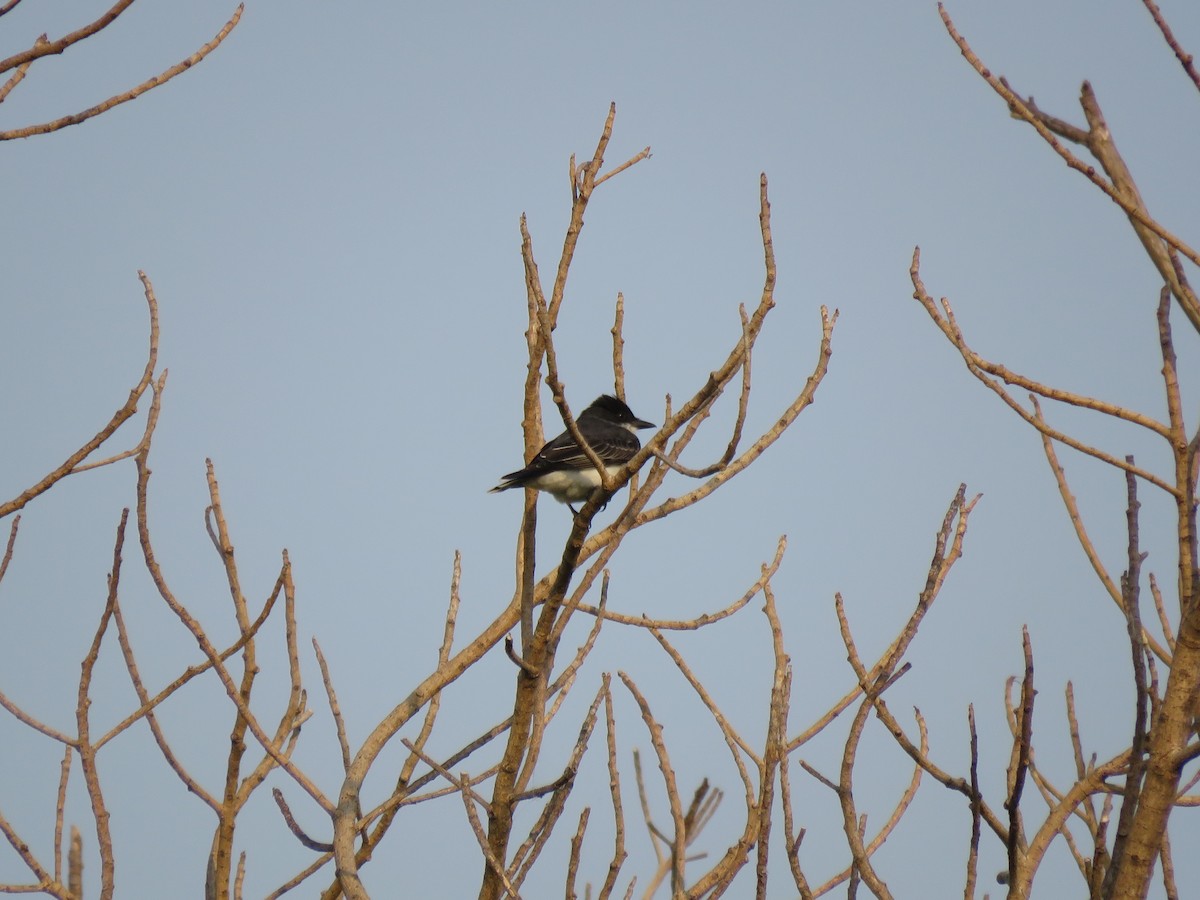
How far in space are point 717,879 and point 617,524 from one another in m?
1.18

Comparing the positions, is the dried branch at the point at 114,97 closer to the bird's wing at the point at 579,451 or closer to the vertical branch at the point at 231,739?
the vertical branch at the point at 231,739

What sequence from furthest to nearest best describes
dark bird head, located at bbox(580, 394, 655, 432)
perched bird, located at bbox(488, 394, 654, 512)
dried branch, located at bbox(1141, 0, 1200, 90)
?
dark bird head, located at bbox(580, 394, 655, 432) < perched bird, located at bbox(488, 394, 654, 512) < dried branch, located at bbox(1141, 0, 1200, 90)

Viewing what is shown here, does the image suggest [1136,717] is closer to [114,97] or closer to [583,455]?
[114,97]

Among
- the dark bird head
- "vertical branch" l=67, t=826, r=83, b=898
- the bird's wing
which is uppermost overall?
the dark bird head

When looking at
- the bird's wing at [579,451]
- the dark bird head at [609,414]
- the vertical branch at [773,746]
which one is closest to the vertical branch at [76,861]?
the vertical branch at [773,746]

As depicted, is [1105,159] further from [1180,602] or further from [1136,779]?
[1136,779]

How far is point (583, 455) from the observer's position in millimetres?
7262

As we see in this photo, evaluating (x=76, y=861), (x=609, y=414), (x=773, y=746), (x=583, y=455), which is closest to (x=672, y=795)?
(x=773, y=746)

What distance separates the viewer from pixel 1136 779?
225cm

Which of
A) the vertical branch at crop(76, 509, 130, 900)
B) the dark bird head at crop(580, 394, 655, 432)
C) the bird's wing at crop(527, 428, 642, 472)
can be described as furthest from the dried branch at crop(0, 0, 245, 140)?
the dark bird head at crop(580, 394, 655, 432)

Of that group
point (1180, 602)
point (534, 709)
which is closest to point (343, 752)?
point (534, 709)

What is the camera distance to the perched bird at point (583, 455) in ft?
26.8

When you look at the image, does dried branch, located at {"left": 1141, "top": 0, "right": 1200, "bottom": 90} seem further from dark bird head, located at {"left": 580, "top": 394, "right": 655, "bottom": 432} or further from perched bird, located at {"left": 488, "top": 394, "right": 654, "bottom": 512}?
dark bird head, located at {"left": 580, "top": 394, "right": 655, "bottom": 432}

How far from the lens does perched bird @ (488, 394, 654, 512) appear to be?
8.17 meters
